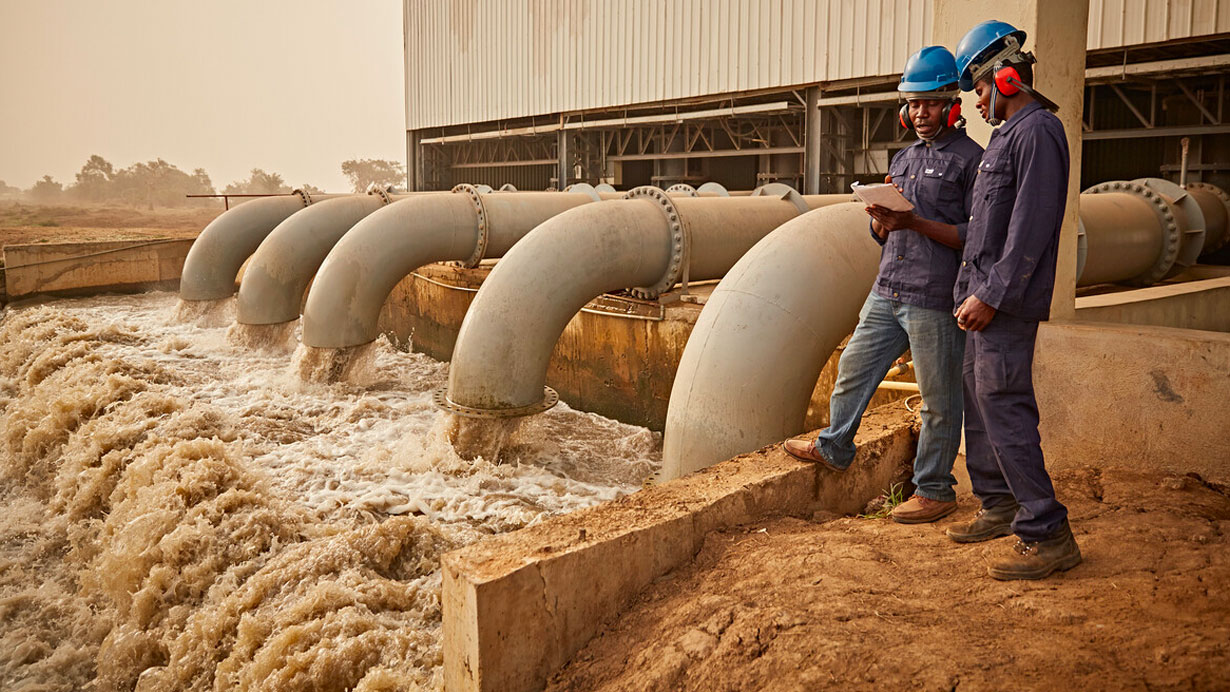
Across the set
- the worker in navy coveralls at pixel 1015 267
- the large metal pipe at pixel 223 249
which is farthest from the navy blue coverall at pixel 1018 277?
the large metal pipe at pixel 223 249

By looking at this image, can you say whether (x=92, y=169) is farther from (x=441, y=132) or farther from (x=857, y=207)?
(x=857, y=207)

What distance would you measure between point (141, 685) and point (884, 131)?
1160cm

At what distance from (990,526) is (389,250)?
5.95 m

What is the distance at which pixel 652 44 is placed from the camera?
45.7 ft

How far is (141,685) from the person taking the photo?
3592mm

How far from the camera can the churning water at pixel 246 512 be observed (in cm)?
359

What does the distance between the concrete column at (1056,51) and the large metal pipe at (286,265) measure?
7267 millimetres

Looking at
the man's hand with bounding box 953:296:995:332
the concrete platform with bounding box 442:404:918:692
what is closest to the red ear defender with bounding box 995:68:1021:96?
the man's hand with bounding box 953:296:995:332

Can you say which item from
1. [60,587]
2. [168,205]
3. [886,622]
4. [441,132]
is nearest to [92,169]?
[168,205]

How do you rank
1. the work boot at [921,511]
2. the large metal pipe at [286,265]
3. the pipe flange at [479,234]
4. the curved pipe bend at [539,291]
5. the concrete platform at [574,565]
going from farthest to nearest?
the large metal pipe at [286,265], the pipe flange at [479,234], the curved pipe bend at [539,291], the work boot at [921,511], the concrete platform at [574,565]

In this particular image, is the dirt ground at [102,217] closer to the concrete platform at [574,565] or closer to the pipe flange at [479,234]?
the pipe flange at [479,234]

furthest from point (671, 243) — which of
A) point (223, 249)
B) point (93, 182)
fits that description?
point (93, 182)

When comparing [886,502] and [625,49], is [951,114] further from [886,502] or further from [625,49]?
[625,49]

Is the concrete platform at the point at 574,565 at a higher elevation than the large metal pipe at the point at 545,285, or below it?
below
